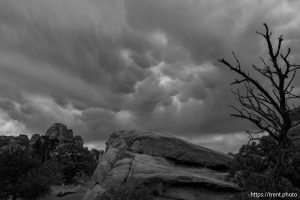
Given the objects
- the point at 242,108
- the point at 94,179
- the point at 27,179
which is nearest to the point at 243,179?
the point at 94,179

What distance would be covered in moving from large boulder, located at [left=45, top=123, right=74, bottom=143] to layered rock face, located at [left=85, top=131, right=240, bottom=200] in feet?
274

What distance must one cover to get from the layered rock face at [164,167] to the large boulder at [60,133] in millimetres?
83377

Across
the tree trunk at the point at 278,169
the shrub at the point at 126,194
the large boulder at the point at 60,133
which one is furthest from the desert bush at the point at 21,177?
the large boulder at the point at 60,133

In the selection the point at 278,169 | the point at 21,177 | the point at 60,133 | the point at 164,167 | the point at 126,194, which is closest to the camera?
the point at 278,169

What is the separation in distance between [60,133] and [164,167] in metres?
92.1

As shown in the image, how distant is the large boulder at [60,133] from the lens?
111m

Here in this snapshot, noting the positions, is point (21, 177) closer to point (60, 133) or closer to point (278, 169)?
point (278, 169)

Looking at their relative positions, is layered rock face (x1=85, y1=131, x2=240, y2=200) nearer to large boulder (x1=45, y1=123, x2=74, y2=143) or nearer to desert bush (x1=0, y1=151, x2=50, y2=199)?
desert bush (x1=0, y1=151, x2=50, y2=199)

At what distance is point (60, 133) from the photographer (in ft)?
370

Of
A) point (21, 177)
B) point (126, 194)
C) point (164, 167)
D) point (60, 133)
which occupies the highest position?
point (60, 133)

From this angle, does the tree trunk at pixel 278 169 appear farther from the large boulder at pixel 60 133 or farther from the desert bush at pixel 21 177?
the large boulder at pixel 60 133

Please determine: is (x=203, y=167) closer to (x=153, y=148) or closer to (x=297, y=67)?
(x=153, y=148)

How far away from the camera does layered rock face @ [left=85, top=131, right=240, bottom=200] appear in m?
24.1

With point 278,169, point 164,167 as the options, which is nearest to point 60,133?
point 164,167
